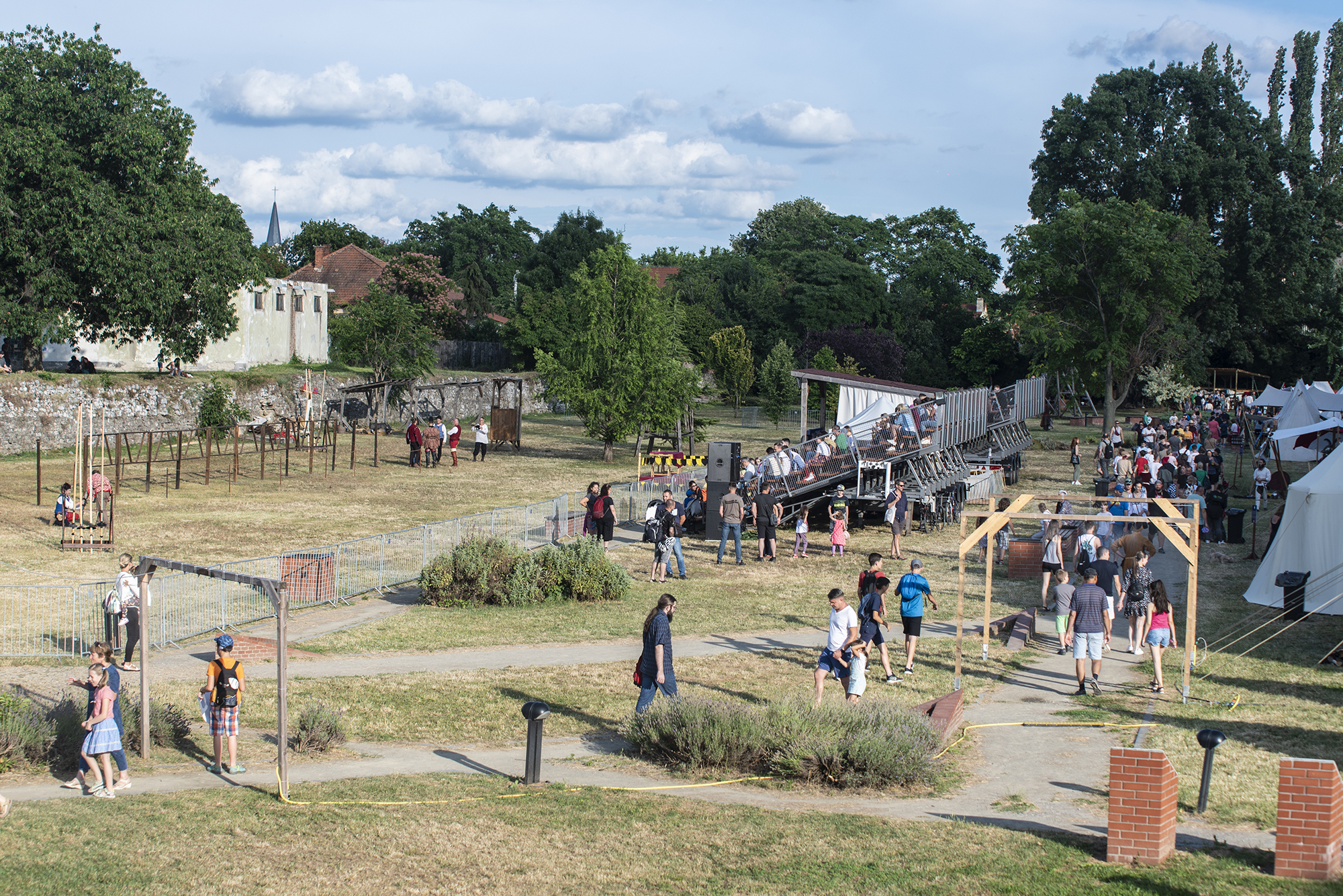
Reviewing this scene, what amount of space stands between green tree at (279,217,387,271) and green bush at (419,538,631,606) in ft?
258

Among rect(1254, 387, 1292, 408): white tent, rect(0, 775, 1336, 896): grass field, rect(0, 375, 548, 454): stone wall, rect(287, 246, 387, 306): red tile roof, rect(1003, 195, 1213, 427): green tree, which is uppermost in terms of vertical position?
rect(287, 246, 387, 306): red tile roof

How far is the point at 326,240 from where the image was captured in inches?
3679

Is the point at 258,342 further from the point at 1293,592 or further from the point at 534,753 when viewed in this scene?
the point at 534,753

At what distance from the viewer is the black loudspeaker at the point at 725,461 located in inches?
912

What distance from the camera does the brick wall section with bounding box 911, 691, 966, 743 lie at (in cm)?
1080

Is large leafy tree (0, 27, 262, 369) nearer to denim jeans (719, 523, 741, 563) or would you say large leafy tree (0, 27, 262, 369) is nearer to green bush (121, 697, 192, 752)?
denim jeans (719, 523, 741, 563)

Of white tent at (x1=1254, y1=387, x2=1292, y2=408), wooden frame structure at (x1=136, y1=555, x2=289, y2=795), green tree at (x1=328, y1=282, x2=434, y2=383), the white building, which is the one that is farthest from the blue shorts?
the white building

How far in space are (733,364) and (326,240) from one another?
1881 inches

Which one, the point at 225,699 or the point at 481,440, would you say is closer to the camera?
the point at 225,699

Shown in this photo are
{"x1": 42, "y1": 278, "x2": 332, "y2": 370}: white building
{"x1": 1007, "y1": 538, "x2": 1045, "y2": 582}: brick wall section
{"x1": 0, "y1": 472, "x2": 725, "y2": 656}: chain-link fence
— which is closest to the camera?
{"x1": 0, "y1": 472, "x2": 725, "y2": 656}: chain-link fence

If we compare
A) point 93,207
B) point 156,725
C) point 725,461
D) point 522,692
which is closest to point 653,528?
point 725,461

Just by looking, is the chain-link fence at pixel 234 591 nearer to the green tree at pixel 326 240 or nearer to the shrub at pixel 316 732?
the shrub at pixel 316 732

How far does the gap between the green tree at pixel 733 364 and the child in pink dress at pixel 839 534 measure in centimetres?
3908

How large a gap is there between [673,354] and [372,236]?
64.2 metres
